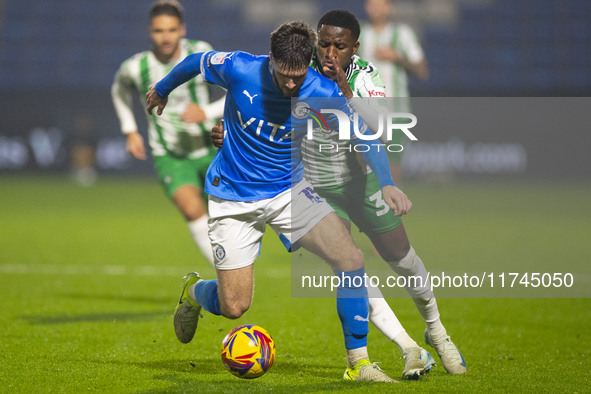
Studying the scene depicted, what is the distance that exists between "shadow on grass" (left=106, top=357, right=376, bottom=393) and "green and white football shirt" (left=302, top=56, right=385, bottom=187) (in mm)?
1095

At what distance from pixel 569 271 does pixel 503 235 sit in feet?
11.2

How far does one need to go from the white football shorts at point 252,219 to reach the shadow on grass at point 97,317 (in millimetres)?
2191

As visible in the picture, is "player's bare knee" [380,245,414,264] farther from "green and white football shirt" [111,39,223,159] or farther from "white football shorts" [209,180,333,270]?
"green and white football shirt" [111,39,223,159]

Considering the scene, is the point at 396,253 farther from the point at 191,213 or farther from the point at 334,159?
the point at 191,213

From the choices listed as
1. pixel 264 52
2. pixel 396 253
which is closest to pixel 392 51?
pixel 396 253

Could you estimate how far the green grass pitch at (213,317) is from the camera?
4746 millimetres

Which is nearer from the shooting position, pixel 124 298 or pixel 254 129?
pixel 254 129

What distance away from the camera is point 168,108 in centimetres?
749

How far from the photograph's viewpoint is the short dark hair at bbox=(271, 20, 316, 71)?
13.9 feet

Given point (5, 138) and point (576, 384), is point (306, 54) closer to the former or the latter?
point (576, 384)

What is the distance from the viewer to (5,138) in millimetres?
23953

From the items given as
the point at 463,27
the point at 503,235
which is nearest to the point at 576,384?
the point at 503,235

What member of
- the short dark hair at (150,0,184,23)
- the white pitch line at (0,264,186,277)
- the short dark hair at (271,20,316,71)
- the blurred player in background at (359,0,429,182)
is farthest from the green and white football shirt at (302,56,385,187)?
the white pitch line at (0,264,186,277)

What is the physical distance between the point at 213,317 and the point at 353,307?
248 cm
